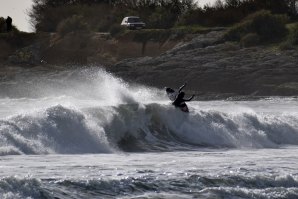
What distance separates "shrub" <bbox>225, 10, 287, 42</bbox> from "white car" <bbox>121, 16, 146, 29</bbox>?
21.7ft

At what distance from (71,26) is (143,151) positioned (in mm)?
38659

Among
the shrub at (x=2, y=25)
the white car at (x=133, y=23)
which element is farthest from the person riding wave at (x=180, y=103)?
the shrub at (x=2, y=25)

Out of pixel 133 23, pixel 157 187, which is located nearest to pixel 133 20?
pixel 133 23

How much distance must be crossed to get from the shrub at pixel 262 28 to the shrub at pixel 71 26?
948 cm

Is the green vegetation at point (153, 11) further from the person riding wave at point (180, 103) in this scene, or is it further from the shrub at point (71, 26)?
the person riding wave at point (180, 103)

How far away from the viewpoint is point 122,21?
72375mm

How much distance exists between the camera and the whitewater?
22984 mm

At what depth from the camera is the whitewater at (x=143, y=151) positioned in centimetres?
2298

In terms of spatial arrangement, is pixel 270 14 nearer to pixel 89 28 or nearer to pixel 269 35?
pixel 269 35

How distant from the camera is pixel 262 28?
64.9 meters

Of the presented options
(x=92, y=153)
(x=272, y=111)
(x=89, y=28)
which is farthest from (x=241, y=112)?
(x=89, y=28)

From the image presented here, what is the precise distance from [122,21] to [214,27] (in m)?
6.71

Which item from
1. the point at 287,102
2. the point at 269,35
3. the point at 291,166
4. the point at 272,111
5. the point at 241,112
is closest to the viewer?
the point at 291,166

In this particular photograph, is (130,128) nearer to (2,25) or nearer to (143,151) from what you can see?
(143,151)
